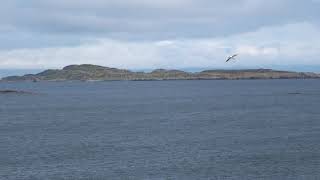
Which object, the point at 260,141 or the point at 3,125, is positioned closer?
the point at 260,141

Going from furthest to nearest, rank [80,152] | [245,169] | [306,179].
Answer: [80,152], [245,169], [306,179]

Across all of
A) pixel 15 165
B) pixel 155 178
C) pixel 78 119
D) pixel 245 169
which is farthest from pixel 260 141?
pixel 78 119

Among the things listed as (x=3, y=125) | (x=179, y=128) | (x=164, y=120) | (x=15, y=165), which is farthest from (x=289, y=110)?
(x=15, y=165)

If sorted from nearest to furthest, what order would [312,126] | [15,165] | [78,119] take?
[15,165] < [312,126] < [78,119]

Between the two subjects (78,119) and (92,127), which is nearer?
(92,127)

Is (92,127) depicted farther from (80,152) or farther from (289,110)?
(289,110)

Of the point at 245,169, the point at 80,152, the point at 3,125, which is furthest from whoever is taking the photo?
the point at 3,125

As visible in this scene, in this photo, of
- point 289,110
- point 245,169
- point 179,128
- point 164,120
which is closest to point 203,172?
point 245,169

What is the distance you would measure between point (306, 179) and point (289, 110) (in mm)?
79943

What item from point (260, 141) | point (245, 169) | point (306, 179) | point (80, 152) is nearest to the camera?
point (306, 179)

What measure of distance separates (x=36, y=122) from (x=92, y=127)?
16901 millimetres

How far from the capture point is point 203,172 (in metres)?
54.7

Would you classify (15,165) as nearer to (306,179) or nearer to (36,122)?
(306,179)

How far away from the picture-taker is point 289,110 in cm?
12988
